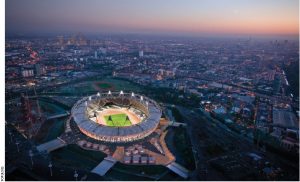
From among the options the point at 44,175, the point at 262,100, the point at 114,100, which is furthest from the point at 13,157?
the point at 262,100

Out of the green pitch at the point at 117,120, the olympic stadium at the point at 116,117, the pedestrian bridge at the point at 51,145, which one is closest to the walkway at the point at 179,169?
the olympic stadium at the point at 116,117

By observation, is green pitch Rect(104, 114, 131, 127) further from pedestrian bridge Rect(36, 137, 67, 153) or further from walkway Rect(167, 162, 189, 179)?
walkway Rect(167, 162, 189, 179)

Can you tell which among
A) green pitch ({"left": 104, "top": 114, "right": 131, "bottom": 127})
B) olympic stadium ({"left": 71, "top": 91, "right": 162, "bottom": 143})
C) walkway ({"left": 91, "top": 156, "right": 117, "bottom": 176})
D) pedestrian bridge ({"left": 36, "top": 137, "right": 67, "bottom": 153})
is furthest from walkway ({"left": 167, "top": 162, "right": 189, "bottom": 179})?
pedestrian bridge ({"left": 36, "top": 137, "right": 67, "bottom": 153})

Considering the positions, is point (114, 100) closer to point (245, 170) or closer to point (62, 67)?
point (245, 170)

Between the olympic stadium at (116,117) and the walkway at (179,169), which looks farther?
the olympic stadium at (116,117)

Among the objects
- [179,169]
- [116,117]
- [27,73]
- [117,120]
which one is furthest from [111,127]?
[27,73]

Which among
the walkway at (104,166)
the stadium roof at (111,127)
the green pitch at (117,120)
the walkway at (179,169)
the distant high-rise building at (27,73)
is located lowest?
the walkway at (179,169)

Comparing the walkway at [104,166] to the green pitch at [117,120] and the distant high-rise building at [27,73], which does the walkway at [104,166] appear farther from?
the distant high-rise building at [27,73]

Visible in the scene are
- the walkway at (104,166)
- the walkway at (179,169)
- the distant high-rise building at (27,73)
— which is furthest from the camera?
the distant high-rise building at (27,73)

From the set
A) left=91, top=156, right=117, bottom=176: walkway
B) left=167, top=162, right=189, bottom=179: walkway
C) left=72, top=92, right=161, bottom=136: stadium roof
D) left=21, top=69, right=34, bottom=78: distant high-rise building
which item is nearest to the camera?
left=91, top=156, right=117, bottom=176: walkway
